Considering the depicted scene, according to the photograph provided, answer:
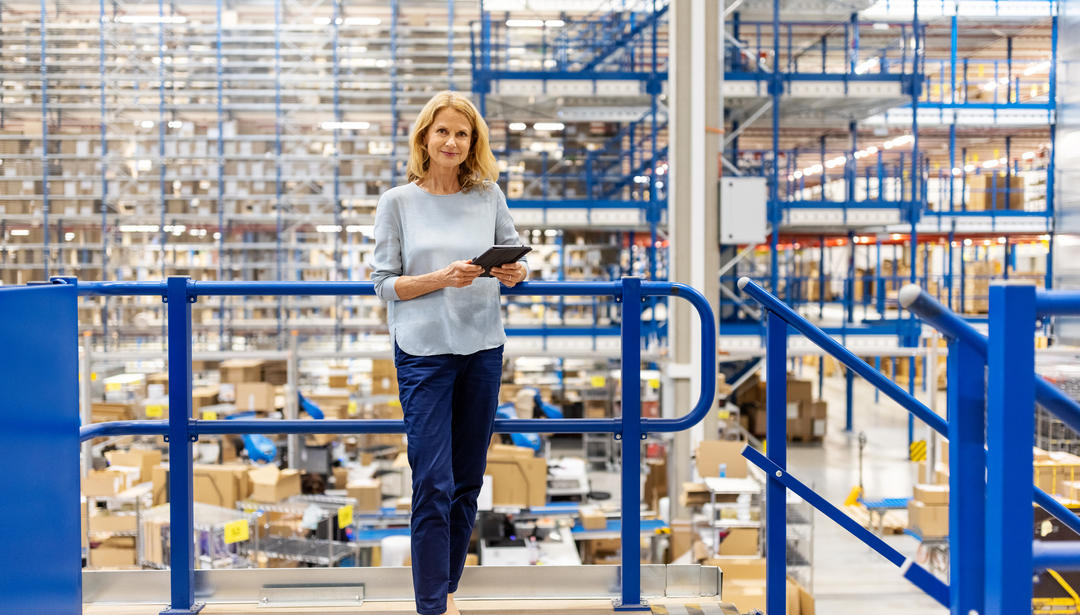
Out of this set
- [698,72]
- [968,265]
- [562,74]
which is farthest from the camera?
[968,265]

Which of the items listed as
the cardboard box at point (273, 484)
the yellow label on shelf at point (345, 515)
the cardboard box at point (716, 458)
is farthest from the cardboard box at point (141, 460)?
the cardboard box at point (716, 458)

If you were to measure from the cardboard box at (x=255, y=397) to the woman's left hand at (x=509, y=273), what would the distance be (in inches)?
329

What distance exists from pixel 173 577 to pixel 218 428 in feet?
1.29

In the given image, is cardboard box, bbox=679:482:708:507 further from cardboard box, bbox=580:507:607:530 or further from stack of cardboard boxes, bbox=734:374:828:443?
stack of cardboard boxes, bbox=734:374:828:443

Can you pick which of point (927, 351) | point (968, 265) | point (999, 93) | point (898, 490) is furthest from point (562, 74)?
point (968, 265)

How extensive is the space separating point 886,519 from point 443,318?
9098 millimetres

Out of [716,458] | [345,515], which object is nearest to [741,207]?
[716,458]

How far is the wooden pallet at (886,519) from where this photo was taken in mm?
8823

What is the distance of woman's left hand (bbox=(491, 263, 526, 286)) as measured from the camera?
75.9 inches

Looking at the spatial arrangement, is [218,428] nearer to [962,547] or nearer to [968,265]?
[962,547]

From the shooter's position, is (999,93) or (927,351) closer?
(927,351)

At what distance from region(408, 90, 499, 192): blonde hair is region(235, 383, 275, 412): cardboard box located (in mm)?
8306

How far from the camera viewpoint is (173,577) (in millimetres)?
2107

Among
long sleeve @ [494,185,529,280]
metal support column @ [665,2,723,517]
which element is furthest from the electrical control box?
long sleeve @ [494,185,529,280]
